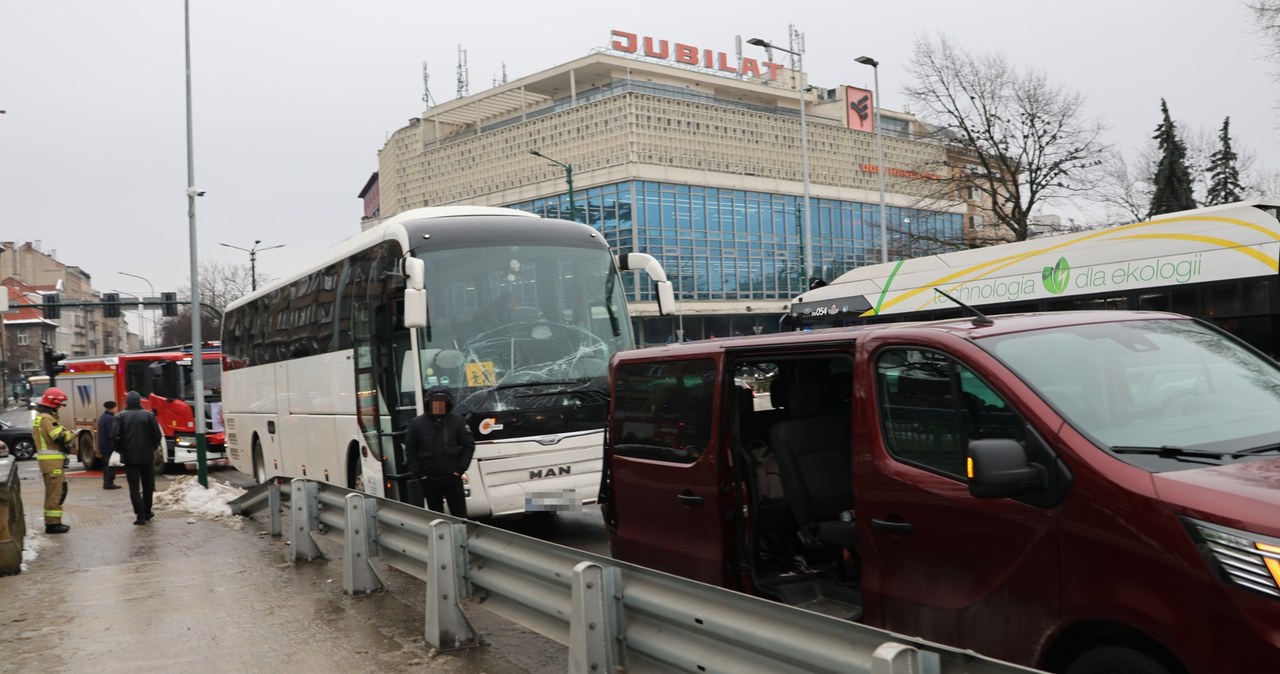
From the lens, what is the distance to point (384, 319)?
11.9 m

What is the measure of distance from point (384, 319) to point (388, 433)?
1.22 metres

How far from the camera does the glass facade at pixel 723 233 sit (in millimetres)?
75188

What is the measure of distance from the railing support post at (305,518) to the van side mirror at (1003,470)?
25.9ft

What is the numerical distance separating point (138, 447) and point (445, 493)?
23.5ft

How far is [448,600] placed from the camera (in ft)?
23.0

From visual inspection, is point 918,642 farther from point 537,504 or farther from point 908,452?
point 537,504

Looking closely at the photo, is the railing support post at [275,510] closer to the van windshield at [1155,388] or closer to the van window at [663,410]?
the van window at [663,410]

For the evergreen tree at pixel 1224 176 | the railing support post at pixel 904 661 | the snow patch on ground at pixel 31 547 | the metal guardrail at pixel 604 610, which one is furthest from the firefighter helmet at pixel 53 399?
the evergreen tree at pixel 1224 176

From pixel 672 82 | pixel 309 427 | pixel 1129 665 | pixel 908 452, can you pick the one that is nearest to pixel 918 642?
pixel 1129 665

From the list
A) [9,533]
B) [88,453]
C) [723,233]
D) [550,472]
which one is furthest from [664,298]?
[723,233]

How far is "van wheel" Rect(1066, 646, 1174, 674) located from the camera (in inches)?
141

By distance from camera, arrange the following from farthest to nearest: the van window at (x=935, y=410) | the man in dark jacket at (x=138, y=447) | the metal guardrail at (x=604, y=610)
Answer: the man in dark jacket at (x=138, y=447) → the van window at (x=935, y=410) → the metal guardrail at (x=604, y=610)

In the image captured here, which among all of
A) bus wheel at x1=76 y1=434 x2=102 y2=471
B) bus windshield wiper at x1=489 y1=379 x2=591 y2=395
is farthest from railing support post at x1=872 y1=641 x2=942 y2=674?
bus wheel at x1=76 y1=434 x2=102 y2=471

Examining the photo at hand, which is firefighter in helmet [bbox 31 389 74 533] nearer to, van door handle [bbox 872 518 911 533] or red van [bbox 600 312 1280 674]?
red van [bbox 600 312 1280 674]
